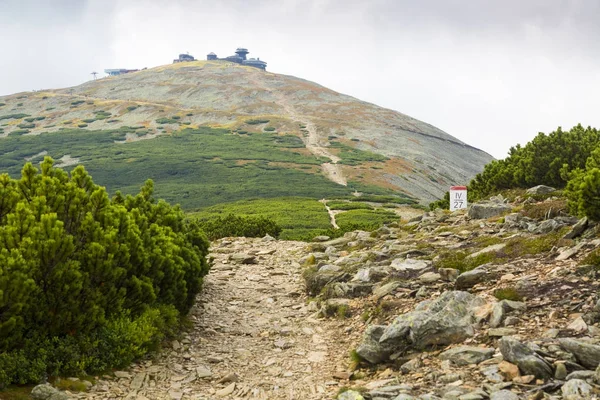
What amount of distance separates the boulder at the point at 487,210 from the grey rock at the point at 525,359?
1164 centimetres

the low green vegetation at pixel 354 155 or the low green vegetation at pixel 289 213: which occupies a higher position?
the low green vegetation at pixel 354 155

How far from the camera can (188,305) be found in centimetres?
1257

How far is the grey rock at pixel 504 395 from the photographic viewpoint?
6141 mm

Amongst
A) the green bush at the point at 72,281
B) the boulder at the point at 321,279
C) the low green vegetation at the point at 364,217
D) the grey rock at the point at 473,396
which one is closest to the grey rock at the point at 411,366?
the grey rock at the point at 473,396

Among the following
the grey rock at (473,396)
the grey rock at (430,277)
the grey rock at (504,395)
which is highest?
the grey rock at (430,277)

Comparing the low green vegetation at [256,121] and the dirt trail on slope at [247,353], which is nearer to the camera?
the dirt trail on slope at [247,353]

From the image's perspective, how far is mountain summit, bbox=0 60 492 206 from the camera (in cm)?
8294

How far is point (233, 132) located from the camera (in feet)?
355

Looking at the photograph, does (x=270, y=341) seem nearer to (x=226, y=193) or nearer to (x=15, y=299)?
(x=15, y=299)

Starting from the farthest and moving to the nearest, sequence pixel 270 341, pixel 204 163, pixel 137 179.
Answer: pixel 204 163
pixel 137 179
pixel 270 341

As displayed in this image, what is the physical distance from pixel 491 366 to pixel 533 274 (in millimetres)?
3602

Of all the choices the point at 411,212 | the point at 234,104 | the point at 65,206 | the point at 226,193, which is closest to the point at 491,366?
the point at 65,206

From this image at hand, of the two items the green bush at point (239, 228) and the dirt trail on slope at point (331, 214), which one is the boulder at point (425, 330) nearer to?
the green bush at point (239, 228)

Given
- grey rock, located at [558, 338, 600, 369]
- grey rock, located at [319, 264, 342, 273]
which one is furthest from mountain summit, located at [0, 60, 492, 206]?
grey rock, located at [558, 338, 600, 369]
